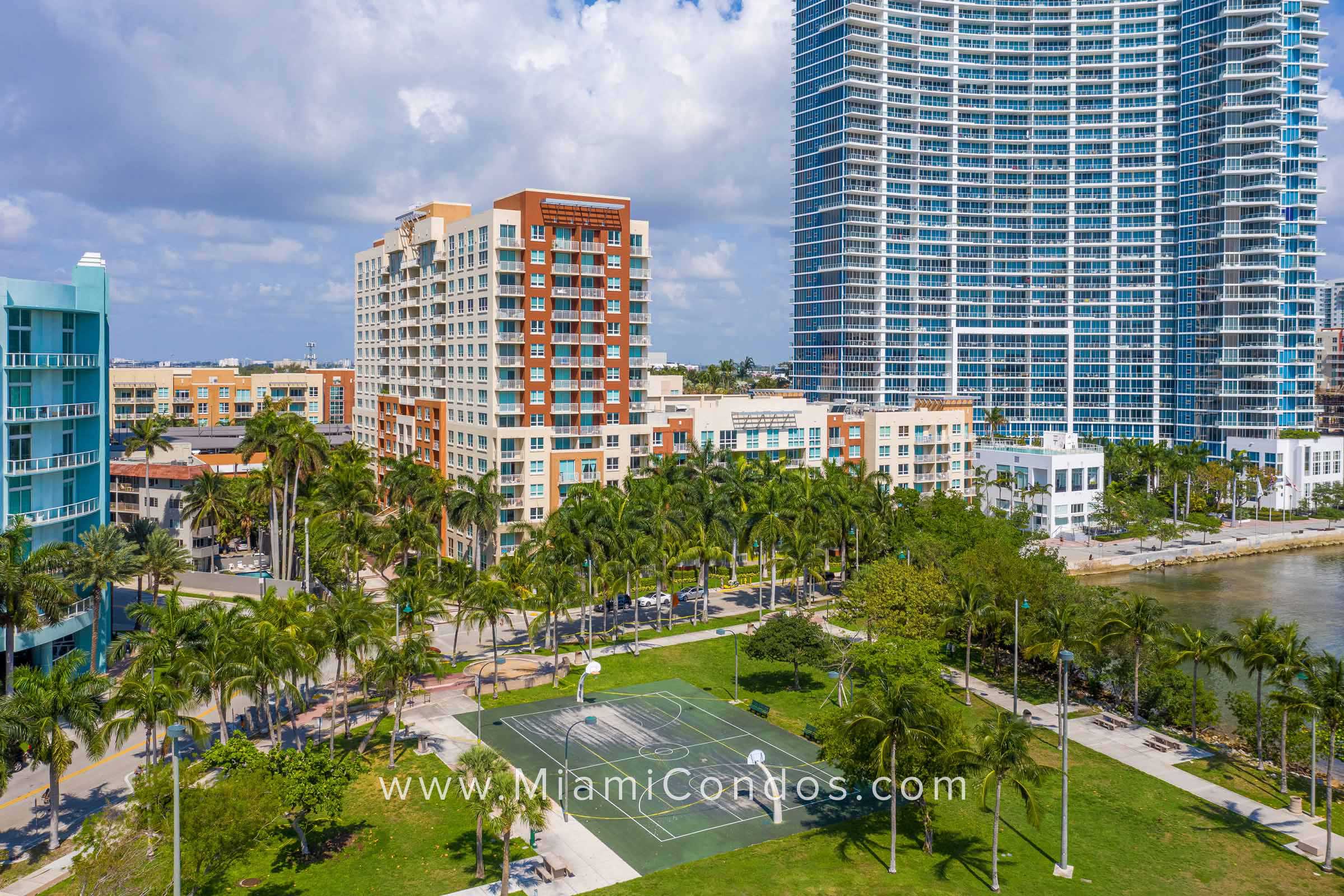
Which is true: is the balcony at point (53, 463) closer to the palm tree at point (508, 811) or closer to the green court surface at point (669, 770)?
the green court surface at point (669, 770)

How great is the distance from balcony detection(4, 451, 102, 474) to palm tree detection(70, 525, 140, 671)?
4.80 meters

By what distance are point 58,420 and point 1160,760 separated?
7522 centimetres

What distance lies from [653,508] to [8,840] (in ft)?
180

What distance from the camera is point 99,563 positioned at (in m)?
64.3

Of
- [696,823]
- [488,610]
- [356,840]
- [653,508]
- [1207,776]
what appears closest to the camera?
[356,840]

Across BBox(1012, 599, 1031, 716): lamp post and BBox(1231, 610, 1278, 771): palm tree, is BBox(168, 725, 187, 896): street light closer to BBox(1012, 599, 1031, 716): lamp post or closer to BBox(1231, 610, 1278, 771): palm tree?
BBox(1012, 599, 1031, 716): lamp post

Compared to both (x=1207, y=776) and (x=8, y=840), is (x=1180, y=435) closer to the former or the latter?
(x=1207, y=776)

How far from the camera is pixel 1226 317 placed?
187 m

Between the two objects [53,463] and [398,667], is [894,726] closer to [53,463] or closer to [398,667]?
[398,667]

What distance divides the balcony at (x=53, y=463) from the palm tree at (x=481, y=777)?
130 feet

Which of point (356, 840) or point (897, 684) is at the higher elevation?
point (897, 684)

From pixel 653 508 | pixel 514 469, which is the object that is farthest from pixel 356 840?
pixel 514 469

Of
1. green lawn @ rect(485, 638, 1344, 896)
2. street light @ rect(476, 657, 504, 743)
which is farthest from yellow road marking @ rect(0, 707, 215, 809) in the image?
green lawn @ rect(485, 638, 1344, 896)

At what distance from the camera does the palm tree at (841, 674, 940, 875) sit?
4547cm
